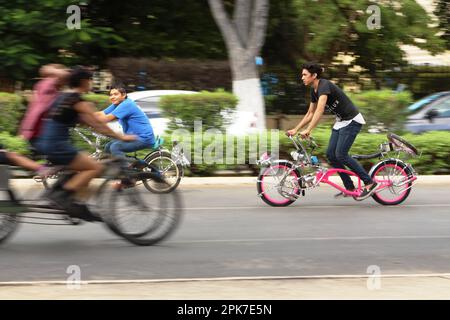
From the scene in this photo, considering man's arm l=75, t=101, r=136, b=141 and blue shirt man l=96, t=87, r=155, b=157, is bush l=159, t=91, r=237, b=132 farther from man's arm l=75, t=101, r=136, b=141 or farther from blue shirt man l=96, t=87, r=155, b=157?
man's arm l=75, t=101, r=136, b=141

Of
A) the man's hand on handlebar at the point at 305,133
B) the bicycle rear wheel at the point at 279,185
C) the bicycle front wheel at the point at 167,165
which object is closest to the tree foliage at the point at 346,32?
the bicycle front wheel at the point at 167,165

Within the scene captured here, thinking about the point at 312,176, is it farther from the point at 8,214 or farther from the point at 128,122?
the point at 8,214

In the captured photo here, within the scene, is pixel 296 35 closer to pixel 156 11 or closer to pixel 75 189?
pixel 156 11

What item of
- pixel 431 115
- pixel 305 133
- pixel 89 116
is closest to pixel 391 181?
pixel 305 133

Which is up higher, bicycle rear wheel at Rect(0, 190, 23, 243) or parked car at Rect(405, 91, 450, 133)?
parked car at Rect(405, 91, 450, 133)

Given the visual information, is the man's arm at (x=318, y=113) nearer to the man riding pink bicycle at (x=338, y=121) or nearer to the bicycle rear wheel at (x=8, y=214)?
the man riding pink bicycle at (x=338, y=121)

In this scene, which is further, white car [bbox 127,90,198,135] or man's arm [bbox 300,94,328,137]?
white car [bbox 127,90,198,135]

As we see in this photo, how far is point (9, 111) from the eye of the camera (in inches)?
599

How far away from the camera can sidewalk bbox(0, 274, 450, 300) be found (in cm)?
621

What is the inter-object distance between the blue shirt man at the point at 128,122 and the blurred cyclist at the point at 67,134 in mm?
4128

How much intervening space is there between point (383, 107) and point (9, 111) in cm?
683

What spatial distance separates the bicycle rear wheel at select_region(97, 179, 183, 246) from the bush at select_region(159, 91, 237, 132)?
691 centimetres

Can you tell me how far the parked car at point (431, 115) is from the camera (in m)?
18.5

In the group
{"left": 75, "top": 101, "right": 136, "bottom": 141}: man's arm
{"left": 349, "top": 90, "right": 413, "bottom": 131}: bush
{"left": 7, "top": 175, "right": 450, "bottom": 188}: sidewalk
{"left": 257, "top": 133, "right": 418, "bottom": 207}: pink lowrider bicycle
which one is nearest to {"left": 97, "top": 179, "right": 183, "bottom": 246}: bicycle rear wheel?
{"left": 75, "top": 101, "right": 136, "bottom": 141}: man's arm
